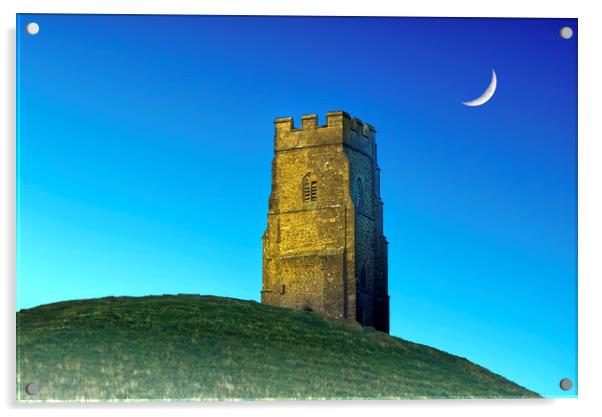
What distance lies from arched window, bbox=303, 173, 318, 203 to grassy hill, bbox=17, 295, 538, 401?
17.8m

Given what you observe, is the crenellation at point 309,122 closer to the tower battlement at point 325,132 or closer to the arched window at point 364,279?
the tower battlement at point 325,132

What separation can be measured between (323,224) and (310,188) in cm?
193

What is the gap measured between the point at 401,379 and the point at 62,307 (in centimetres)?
1013

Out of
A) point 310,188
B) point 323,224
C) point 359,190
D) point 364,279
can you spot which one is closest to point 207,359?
point 323,224

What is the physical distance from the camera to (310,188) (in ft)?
227

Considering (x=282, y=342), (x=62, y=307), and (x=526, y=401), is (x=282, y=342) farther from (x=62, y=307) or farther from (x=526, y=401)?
(x=526, y=401)

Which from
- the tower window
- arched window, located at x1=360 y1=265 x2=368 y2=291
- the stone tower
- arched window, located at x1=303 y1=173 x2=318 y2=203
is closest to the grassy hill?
the stone tower

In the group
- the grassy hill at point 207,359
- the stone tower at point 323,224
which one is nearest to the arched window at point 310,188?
the stone tower at point 323,224

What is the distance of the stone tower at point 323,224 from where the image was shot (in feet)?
221

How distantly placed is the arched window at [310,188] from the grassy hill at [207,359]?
58.5 feet

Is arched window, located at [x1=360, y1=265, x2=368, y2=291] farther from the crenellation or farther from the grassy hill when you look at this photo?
the grassy hill

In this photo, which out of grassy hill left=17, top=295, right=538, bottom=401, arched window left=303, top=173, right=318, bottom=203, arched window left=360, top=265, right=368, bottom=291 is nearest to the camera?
grassy hill left=17, top=295, right=538, bottom=401

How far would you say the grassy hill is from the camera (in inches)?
1277

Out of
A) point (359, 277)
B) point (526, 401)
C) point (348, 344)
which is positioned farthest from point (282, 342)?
point (359, 277)
